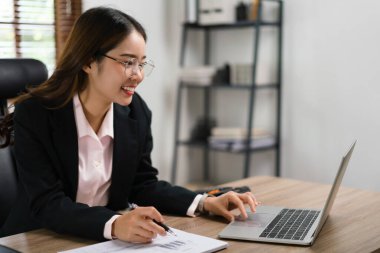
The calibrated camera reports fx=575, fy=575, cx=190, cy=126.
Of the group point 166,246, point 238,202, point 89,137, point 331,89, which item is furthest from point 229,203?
point 331,89

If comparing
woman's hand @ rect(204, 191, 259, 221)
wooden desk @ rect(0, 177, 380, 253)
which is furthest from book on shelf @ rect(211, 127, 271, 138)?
woman's hand @ rect(204, 191, 259, 221)

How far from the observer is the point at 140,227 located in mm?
1325

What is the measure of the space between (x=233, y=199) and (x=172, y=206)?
0.19 meters

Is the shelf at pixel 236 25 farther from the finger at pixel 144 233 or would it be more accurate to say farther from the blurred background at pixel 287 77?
the finger at pixel 144 233

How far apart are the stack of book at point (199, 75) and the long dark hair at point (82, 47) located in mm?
2318

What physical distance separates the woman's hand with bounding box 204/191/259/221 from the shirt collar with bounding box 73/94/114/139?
38 cm

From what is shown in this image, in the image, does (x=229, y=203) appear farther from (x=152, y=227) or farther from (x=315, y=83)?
(x=315, y=83)

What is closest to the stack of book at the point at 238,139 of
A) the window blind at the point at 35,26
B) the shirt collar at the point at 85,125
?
the window blind at the point at 35,26

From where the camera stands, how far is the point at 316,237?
4.59 ft

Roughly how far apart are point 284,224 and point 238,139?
240cm

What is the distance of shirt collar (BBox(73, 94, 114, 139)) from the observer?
5.46ft

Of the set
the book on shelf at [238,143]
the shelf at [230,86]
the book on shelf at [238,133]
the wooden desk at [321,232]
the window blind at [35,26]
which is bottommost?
the book on shelf at [238,143]

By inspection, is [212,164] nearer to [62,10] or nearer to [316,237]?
[62,10]

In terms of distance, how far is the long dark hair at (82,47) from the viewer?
1635 mm
